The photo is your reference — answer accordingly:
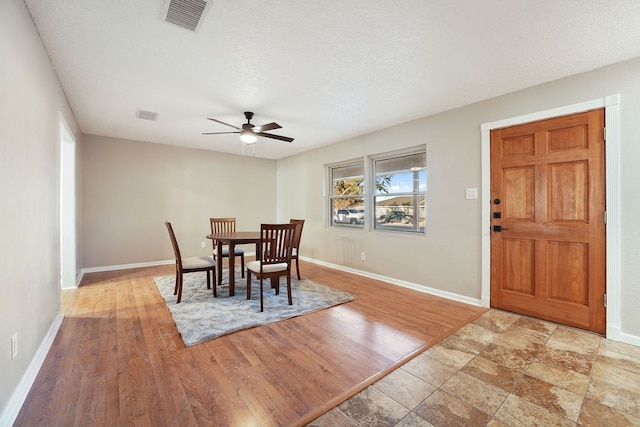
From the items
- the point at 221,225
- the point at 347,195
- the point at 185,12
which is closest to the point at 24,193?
the point at 185,12

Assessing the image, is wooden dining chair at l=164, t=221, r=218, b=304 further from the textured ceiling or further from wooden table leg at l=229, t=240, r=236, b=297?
the textured ceiling

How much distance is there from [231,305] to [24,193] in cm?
201

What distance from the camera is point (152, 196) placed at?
5.21 metres

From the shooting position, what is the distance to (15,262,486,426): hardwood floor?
4.87 ft

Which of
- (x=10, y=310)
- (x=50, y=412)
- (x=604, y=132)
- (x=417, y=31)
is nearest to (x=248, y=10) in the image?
(x=417, y=31)

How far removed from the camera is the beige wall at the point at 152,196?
470 centimetres

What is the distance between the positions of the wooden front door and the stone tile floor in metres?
0.42

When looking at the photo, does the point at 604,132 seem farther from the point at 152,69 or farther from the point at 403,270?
the point at 152,69

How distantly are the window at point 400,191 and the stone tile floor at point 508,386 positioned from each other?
1.91 m

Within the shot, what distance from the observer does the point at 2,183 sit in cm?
138

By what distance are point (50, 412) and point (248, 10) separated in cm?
268

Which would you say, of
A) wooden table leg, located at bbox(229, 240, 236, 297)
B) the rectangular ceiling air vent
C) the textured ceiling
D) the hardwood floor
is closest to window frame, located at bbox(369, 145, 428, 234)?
the textured ceiling

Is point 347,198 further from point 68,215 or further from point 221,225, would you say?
point 68,215

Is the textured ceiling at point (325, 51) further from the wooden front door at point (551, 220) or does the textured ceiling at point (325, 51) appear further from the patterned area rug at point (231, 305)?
Answer: the patterned area rug at point (231, 305)
